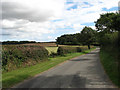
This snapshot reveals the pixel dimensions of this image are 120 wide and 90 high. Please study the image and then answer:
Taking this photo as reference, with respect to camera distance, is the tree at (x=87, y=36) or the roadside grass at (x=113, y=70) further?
the tree at (x=87, y=36)

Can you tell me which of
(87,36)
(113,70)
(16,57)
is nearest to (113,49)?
(113,70)

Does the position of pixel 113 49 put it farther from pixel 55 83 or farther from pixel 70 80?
pixel 55 83

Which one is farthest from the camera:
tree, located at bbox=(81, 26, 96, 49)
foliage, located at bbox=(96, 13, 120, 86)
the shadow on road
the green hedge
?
tree, located at bbox=(81, 26, 96, 49)

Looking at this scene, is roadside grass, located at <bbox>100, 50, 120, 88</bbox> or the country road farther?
roadside grass, located at <bbox>100, 50, 120, 88</bbox>

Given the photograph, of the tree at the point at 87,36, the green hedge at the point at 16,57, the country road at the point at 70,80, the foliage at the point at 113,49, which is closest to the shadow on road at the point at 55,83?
the country road at the point at 70,80

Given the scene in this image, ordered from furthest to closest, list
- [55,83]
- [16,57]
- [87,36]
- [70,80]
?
[87,36], [16,57], [70,80], [55,83]

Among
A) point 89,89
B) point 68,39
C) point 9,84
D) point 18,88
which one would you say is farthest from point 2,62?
point 68,39

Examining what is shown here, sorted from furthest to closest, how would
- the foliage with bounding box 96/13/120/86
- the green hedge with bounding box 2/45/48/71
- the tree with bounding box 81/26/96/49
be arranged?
the tree with bounding box 81/26/96/49 < the green hedge with bounding box 2/45/48/71 < the foliage with bounding box 96/13/120/86

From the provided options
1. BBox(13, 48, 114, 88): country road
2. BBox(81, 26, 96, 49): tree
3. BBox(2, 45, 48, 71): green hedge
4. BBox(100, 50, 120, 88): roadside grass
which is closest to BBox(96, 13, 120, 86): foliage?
BBox(100, 50, 120, 88): roadside grass

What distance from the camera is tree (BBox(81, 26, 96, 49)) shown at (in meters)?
65.9

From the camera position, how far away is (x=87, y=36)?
221 ft

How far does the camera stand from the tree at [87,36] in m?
65.9

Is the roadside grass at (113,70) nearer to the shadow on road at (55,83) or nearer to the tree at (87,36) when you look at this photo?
the shadow on road at (55,83)

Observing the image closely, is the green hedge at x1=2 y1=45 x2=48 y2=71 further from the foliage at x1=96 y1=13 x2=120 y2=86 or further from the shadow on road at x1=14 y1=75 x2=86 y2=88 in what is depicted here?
the foliage at x1=96 y1=13 x2=120 y2=86
